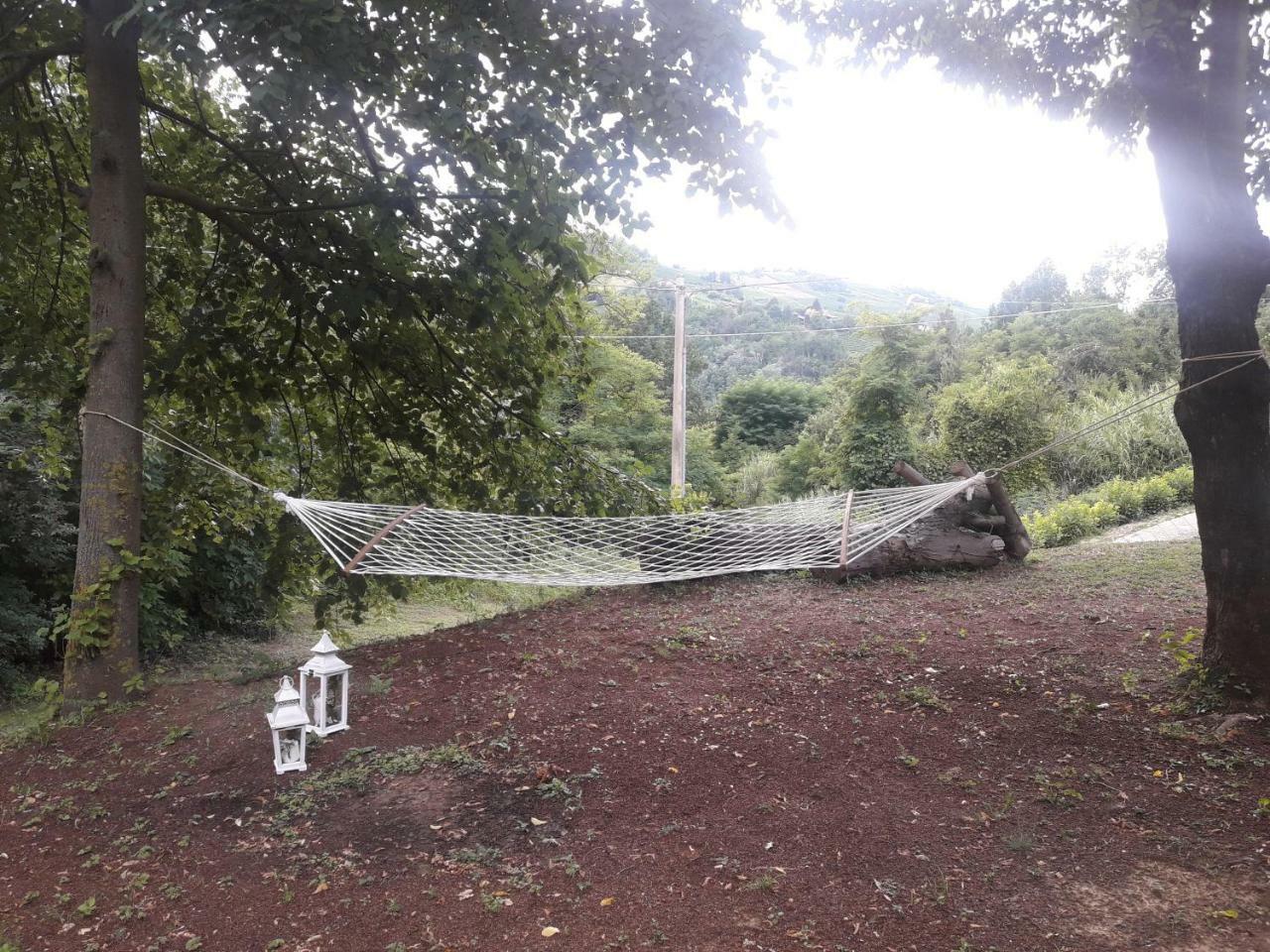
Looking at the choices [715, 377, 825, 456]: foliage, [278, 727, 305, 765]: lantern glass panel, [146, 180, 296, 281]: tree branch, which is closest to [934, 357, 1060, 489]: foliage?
[715, 377, 825, 456]: foliage

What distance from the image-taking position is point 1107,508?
7.54 m

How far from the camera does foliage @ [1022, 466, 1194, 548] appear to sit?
7.12m

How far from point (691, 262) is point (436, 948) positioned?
1633 inches

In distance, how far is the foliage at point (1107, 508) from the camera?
712 centimetres

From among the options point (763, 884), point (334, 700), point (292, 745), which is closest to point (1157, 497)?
point (763, 884)

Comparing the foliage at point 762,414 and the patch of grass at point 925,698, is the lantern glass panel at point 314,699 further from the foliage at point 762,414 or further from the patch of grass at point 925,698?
the foliage at point 762,414

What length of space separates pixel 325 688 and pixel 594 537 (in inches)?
48.9

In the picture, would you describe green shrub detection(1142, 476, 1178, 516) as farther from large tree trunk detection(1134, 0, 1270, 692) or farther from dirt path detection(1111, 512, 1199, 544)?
large tree trunk detection(1134, 0, 1270, 692)

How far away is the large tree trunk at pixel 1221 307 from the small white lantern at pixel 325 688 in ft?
9.97

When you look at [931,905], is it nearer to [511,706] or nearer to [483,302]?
[511,706]

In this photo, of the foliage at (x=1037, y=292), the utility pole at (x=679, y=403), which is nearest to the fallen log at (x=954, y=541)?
the utility pole at (x=679, y=403)

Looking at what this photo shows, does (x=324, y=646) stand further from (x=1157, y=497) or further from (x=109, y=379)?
(x=1157, y=497)

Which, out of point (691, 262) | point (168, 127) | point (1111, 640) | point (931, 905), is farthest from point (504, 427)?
point (691, 262)

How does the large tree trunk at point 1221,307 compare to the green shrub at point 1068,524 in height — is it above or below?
above
